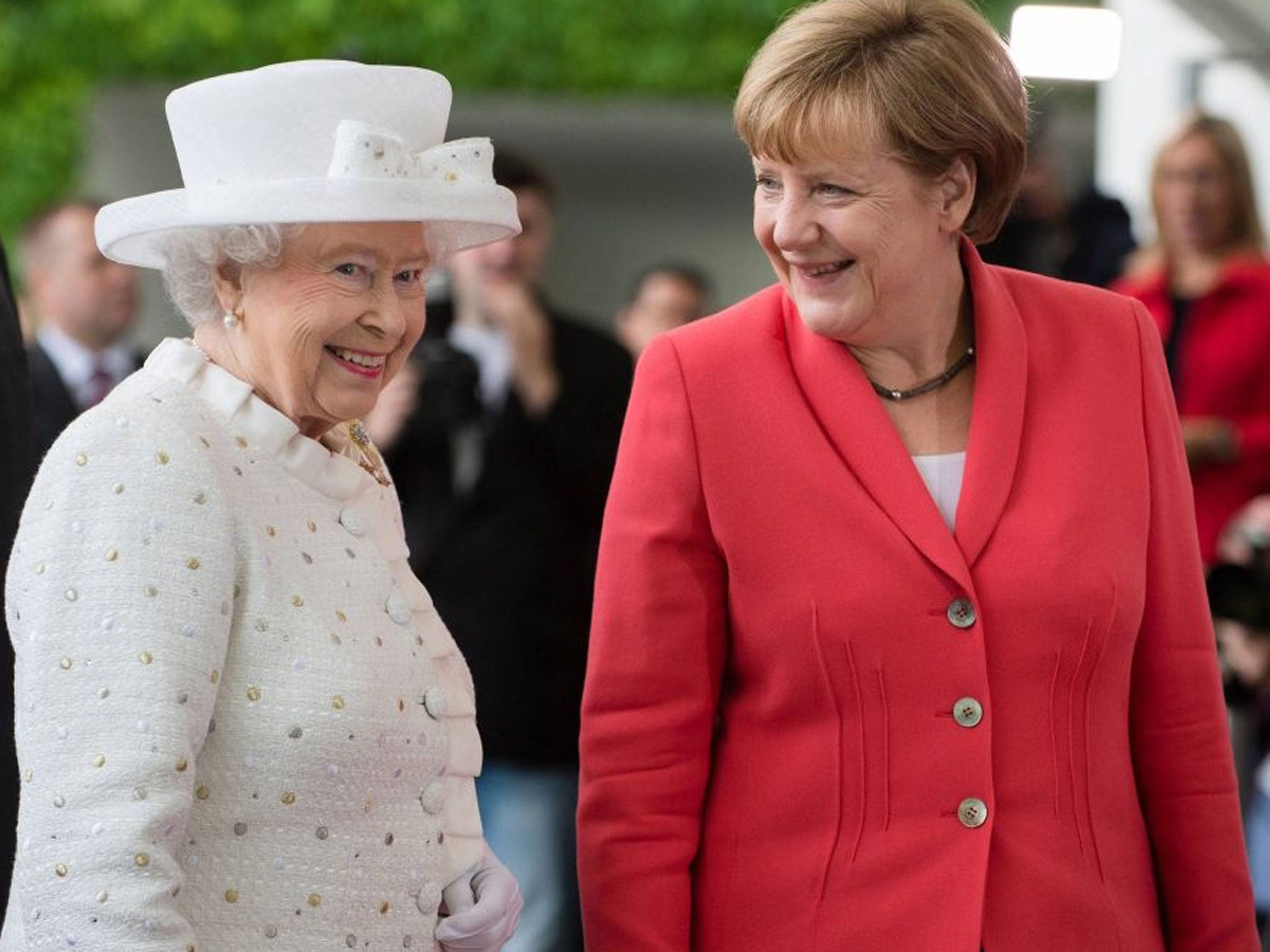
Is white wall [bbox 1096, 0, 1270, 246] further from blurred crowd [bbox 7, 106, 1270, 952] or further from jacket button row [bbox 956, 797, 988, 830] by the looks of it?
jacket button row [bbox 956, 797, 988, 830]

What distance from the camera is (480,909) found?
7.18 ft

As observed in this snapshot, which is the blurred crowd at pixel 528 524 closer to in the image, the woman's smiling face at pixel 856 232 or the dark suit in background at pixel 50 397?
the dark suit in background at pixel 50 397

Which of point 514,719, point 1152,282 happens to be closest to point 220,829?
point 514,719

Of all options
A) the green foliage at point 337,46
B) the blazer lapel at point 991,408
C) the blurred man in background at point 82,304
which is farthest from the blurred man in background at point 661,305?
the blazer lapel at point 991,408

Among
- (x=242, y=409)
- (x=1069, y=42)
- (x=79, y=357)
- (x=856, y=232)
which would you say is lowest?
(x=79, y=357)

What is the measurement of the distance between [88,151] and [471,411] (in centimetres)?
667

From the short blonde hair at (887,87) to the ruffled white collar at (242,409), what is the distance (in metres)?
0.66

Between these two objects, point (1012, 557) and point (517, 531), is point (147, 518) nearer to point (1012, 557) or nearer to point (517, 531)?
point (1012, 557)

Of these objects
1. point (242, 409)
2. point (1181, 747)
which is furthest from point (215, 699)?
point (1181, 747)

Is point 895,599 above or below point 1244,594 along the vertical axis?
above

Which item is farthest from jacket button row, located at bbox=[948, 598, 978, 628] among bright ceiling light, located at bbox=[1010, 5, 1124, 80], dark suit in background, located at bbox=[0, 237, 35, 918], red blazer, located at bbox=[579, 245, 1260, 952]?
bright ceiling light, located at bbox=[1010, 5, 1124, 80]

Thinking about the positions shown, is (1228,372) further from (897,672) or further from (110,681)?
(110,681)

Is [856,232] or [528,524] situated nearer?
[856,232]

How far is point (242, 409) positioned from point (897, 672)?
0.80 metres
